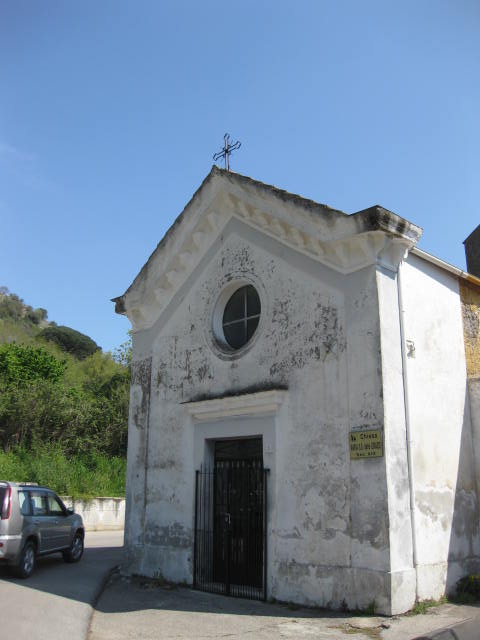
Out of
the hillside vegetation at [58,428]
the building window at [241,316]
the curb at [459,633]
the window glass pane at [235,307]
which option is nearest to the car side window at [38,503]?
the building window at [241,316]

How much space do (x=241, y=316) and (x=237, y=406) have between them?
1725mm

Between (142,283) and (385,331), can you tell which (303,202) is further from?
(142,283)

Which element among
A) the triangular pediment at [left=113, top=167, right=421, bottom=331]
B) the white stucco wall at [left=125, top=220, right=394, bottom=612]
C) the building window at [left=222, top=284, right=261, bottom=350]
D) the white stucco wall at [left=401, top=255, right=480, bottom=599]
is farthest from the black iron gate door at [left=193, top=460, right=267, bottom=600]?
the triangular pediment at [left=113, top=167, right=421, bottom=331]

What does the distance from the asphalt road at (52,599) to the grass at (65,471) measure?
7.19 m

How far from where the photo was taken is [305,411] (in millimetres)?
8727

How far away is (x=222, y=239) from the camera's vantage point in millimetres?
11055

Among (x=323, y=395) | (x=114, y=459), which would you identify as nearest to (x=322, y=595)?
(x=323, y=395)

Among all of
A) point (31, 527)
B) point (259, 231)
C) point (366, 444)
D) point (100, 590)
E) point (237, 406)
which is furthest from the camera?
point (31, 527)

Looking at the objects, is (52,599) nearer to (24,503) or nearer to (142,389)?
(24,503)

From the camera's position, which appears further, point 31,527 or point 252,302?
point 31,527

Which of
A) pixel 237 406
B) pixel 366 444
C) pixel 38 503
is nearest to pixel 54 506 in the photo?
pixel 38 503

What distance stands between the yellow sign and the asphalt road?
403 cm

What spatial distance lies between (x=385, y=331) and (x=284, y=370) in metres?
1.78

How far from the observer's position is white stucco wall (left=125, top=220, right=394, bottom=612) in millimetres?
7812
